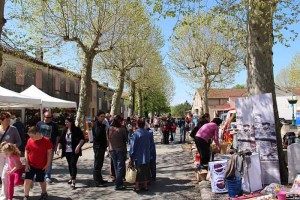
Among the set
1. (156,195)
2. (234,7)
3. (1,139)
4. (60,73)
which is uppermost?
(60,73)

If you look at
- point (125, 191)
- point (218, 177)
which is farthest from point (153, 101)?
point (218, 177)

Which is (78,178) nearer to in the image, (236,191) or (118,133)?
(118,133)

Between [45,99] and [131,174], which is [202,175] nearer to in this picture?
[131,174]

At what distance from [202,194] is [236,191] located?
30.2 inches

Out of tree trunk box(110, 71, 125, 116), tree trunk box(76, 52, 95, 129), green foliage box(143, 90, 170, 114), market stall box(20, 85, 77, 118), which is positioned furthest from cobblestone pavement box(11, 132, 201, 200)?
green foliage box(143, 90, 170, 114)

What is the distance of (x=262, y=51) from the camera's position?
328 inches

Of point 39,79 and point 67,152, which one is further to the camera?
point 39,79

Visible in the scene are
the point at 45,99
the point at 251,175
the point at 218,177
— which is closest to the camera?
the point at 251,175

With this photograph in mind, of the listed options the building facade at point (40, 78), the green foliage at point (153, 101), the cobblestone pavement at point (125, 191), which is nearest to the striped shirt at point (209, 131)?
the cobblestone pavement at point (125, 191)

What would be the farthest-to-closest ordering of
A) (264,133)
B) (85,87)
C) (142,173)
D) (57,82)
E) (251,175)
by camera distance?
(57,82) → (85,87) → (142,173) → (264,133) → (251,175)

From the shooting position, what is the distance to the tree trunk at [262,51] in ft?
26.9

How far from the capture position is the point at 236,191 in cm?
698

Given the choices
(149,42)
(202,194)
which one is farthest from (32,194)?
(149,42)

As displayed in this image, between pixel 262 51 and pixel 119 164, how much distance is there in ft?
13.7
